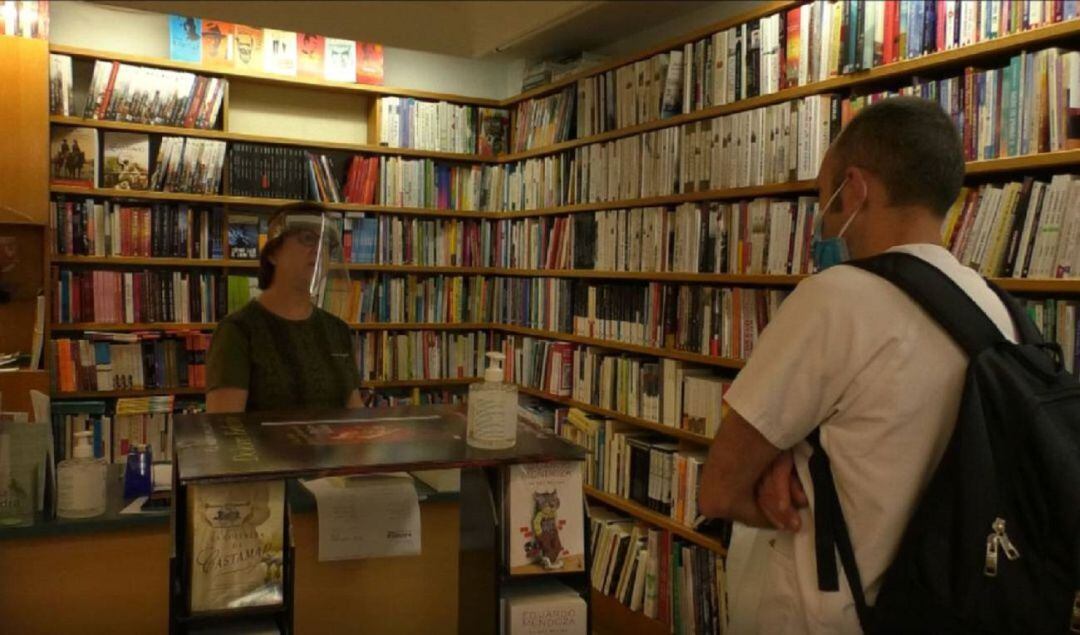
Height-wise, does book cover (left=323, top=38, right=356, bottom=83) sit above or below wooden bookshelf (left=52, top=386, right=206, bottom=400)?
above

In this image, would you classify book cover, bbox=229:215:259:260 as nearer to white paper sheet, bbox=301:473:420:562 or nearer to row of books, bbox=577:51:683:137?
row of books, bbox=577:51:683:137

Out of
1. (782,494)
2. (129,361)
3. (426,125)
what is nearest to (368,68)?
(426,125)

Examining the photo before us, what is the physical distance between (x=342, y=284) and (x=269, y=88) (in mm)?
1443

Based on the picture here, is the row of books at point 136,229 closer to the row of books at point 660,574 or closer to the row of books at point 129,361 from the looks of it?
the row of books at point 129,361

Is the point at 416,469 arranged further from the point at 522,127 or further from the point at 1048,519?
the point at 522,127

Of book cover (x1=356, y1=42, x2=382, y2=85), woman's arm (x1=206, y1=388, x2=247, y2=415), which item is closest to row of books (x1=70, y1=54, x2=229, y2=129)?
book cover (x1=356, y1=42, x2=382, y2=85)

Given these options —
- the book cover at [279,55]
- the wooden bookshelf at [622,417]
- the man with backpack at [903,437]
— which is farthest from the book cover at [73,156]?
the man with backpack at [903,437]

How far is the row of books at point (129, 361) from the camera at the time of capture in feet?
12.4

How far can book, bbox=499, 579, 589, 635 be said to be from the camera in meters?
1.43

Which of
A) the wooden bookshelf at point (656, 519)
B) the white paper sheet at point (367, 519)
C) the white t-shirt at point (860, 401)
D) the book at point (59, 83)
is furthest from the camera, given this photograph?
the book at point (59, 83)

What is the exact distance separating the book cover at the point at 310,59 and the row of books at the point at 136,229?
2.70 feet

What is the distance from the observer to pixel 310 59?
4.32m

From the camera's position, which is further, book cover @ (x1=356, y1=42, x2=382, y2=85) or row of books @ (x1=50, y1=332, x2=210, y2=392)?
book cover @ (x1=356, y1=42, x2=382, y2=85)

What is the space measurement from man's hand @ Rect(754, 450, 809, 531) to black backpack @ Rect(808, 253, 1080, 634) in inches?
5.4
